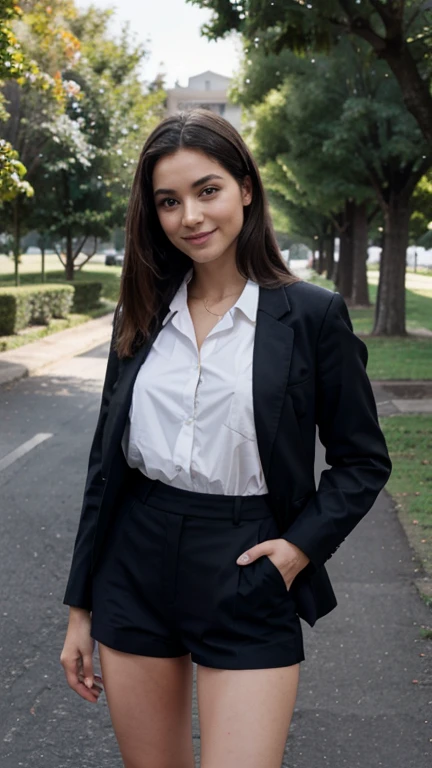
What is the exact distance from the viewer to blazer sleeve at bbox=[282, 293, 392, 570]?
238 cm

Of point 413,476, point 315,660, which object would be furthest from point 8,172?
point 315,660

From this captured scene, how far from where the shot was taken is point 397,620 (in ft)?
18.4

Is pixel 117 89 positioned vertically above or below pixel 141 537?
above

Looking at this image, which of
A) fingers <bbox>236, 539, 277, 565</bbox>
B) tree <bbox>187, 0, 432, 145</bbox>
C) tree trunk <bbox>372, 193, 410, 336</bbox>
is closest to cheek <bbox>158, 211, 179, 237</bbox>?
fingers <bbox>236, 539, 277, 565</bbox>

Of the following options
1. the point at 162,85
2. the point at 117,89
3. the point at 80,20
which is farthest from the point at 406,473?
the point at 162,85

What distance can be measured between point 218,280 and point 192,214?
0.71 ft

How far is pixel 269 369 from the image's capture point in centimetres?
237

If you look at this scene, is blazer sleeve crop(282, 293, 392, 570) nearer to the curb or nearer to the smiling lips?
the smiling lips

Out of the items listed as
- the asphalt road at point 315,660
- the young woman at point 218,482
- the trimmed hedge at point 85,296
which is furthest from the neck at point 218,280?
the trimmed hedge at point 85,296

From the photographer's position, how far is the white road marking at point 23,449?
9.79 m

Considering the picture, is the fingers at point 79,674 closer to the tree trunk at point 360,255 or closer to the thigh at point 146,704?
the thigh at point 146,704

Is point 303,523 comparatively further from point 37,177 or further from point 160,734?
Result: point 37,177

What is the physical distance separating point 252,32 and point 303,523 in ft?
36.2

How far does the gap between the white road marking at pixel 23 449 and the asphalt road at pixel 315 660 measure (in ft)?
3.10
